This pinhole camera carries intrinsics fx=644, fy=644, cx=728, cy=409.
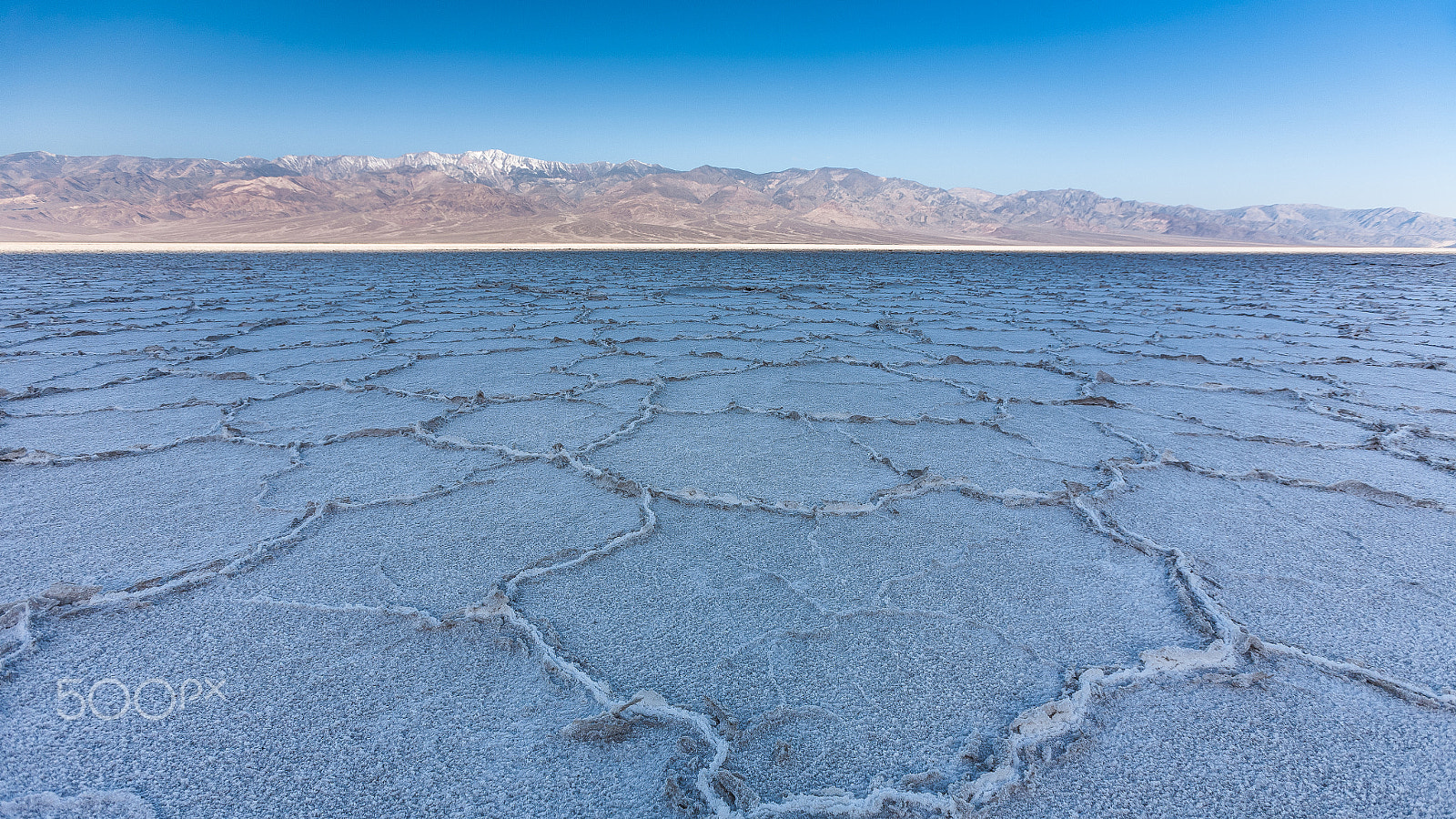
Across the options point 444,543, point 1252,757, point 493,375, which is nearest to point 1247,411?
point 1252,757

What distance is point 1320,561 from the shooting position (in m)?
1.41

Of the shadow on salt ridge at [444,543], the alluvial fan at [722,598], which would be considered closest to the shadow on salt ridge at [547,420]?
the alluvial fan at [722,598]

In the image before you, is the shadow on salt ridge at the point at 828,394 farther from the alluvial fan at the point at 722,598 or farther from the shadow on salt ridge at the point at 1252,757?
the shadow on salt ridge at the point at 1252,757

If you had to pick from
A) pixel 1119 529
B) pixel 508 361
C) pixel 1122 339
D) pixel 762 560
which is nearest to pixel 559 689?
pixel 762 560

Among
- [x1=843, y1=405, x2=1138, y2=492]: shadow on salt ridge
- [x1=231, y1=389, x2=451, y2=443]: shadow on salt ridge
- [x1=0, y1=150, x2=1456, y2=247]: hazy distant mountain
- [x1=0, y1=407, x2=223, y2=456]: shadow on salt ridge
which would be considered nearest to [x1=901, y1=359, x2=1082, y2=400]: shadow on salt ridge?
[x1=843, y1=405, x2=1138, y2=492]: shadow on salt ridge

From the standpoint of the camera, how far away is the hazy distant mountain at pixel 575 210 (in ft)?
146

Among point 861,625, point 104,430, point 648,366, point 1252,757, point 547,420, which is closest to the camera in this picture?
point 1252,757

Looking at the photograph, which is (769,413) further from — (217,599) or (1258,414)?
(1258,414)

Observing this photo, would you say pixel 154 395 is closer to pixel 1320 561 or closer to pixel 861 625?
pixel 861 625

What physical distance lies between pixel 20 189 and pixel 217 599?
322 feet

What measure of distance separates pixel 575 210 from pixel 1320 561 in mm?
66984

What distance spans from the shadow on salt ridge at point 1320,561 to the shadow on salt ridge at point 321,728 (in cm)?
120

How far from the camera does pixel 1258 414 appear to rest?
2.65 meters

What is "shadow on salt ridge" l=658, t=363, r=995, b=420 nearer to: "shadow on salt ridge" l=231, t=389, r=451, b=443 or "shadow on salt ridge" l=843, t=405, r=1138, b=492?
"shadow on salt ridge" l=843, t=405, r=1138, b=492
